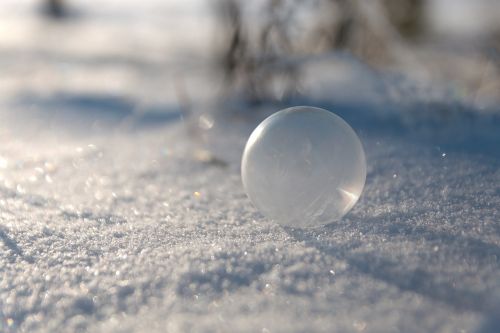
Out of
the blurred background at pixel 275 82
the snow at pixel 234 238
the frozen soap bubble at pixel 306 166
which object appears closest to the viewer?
the snow at pixel 234 238

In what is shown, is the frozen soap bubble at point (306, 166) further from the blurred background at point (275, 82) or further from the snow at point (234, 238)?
the blurred background at point (275, 82)

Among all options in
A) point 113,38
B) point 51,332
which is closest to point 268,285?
point 51,332

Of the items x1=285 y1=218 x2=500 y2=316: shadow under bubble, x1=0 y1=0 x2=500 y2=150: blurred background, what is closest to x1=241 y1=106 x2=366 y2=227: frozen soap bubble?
x1=285 y1=218 x2=500 y2=316: shadow under bubble

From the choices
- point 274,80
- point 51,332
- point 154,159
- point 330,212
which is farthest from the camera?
point 274,80

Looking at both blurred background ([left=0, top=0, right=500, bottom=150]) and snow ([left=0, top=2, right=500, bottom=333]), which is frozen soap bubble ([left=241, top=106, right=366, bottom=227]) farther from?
blurred background ([left=0, top=0, right=500, bottom=150])

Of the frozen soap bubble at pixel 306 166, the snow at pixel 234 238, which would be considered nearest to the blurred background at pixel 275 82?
the snow at pixel 234 238

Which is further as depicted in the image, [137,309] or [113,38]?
[113,38]

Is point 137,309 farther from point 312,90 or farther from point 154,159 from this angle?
point 312,90
